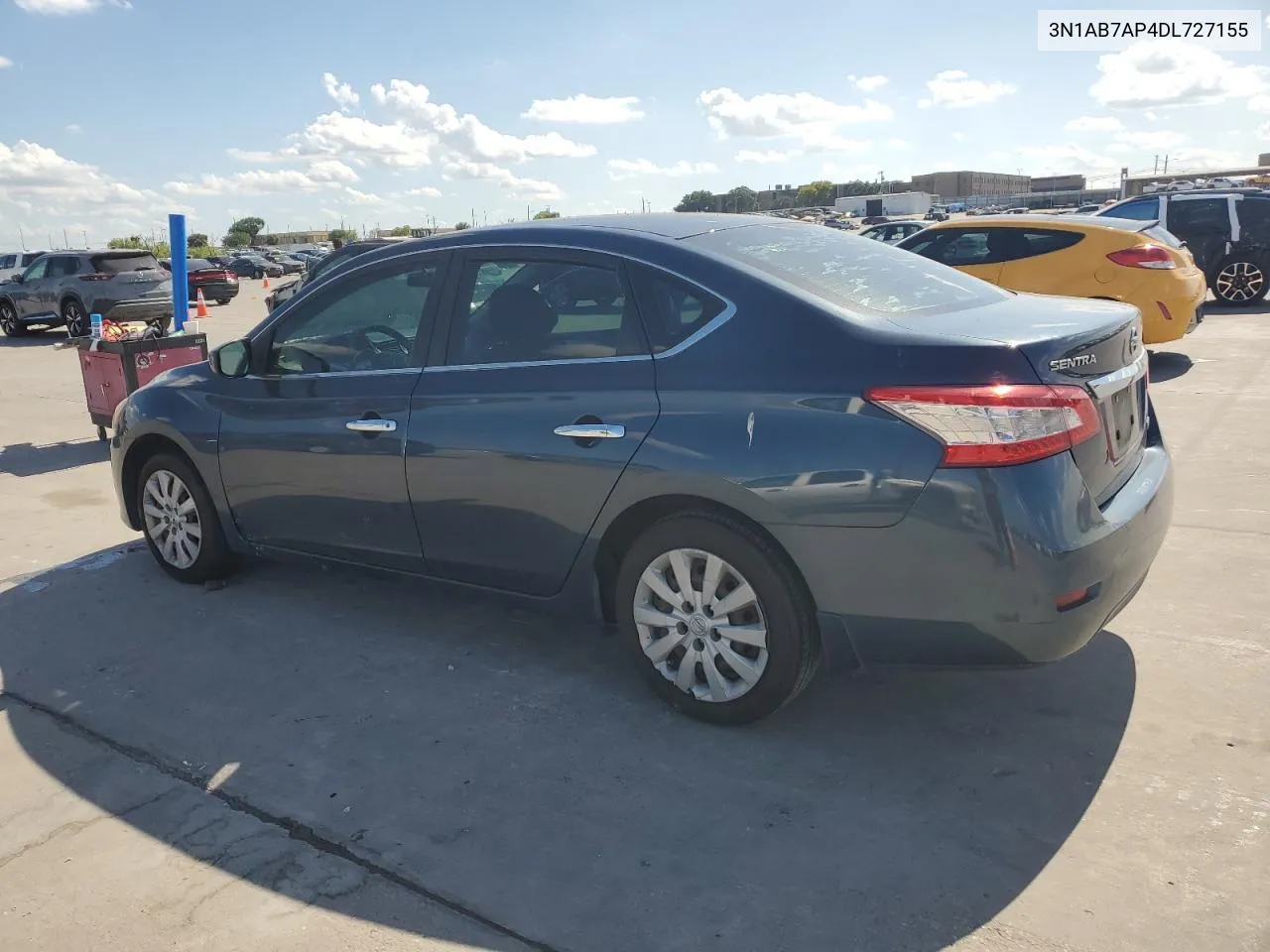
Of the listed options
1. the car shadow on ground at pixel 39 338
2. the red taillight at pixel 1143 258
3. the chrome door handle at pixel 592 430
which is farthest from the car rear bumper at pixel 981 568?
the car shadow on ground at pixel 39 338

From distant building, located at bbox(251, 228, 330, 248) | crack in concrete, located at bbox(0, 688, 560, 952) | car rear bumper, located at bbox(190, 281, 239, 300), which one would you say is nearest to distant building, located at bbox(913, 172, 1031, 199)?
distant building, located at bbox(251, 228, 330, 248)

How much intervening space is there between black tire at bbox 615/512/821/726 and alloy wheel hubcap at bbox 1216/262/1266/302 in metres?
15.1

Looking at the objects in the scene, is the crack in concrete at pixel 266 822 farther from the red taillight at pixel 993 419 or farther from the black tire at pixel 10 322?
the black tire at pixel 10 322

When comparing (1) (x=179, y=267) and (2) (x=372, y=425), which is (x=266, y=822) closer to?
(2) (x=372, y=425)

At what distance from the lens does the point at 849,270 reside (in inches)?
150

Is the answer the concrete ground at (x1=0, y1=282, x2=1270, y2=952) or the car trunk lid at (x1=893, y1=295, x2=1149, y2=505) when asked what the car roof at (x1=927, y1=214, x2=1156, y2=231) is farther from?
the car trunk lid at (x1=893, y1=295, x2=1149, y2=505)

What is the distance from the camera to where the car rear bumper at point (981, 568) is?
117 inches

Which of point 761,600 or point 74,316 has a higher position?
point 74,316

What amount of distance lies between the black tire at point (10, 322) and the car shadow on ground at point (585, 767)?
18.8 meters

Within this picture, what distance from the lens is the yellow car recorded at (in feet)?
32.2

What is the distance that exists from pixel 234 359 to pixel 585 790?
2.81 meters

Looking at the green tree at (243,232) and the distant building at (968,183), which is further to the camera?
the distant building at (968,183)

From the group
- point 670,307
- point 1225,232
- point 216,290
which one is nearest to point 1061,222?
point 1225,232

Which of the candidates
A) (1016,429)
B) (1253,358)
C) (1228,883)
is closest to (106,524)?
(1016,429)
